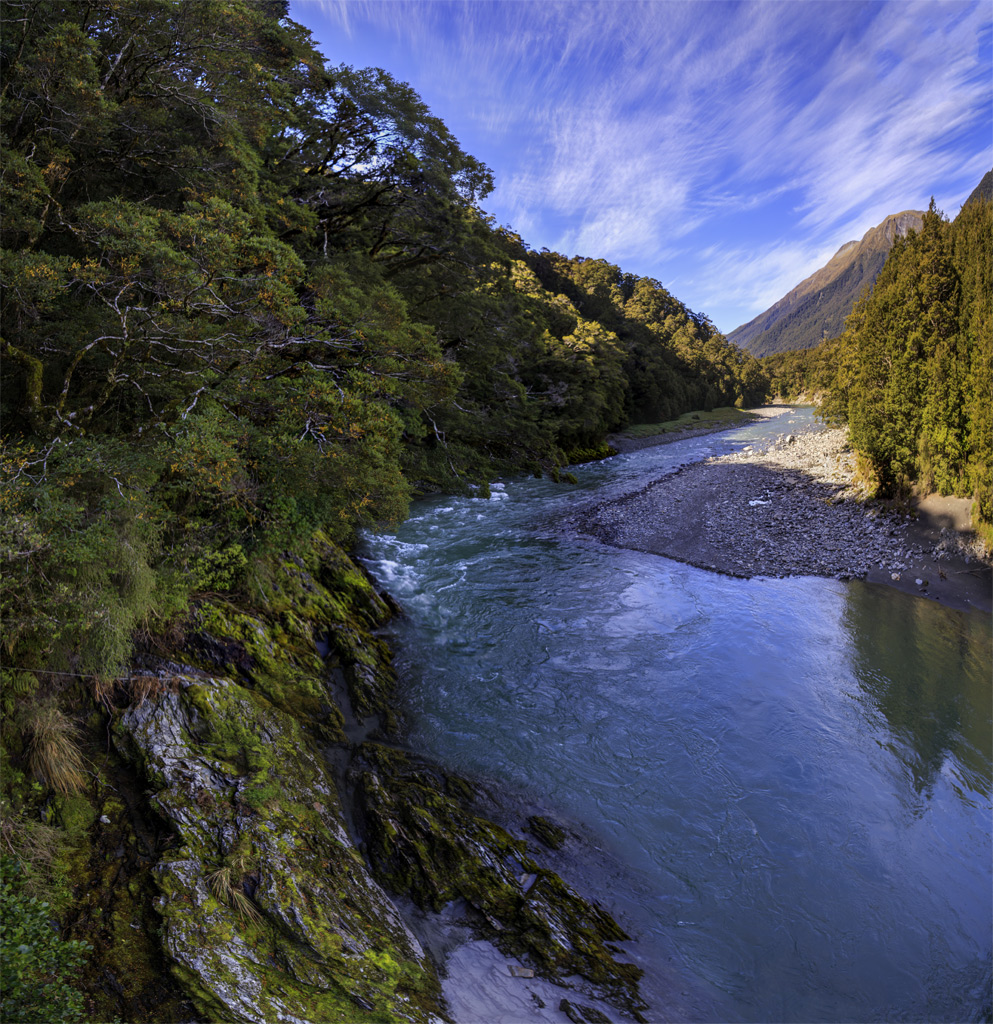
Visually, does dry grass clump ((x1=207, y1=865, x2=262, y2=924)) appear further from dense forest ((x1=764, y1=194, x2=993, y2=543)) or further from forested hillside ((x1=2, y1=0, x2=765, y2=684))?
dense forest ((x1=764, y1=194, x2=993, y2=543))

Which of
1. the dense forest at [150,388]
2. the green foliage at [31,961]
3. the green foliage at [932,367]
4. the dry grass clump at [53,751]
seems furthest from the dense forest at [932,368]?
the dry grass clump at [53,751]

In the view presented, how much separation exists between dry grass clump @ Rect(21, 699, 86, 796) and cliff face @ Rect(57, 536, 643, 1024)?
0.17 m

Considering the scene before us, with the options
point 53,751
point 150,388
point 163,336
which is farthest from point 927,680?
point 163,336

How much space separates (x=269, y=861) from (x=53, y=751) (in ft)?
7.23

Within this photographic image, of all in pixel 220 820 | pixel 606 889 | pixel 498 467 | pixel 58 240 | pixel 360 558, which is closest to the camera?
pixel 220 820

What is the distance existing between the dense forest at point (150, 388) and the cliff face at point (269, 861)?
0.22 ft

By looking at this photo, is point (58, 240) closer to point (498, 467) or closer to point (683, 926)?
point (683, 926)

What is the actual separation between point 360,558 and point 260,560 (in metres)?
6.15

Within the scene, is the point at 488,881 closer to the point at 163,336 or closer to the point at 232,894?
the point at 232,894

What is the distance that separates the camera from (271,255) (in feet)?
29.5

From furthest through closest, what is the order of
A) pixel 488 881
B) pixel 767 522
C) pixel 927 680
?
pixel 767 522, pixel 927 680, pixel 488 881

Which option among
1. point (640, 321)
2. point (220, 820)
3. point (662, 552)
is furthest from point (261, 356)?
point (640, 321)

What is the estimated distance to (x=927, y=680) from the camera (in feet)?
31.2

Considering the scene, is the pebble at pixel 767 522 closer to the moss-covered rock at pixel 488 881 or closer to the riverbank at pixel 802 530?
the riverbank at pixel 802 530
